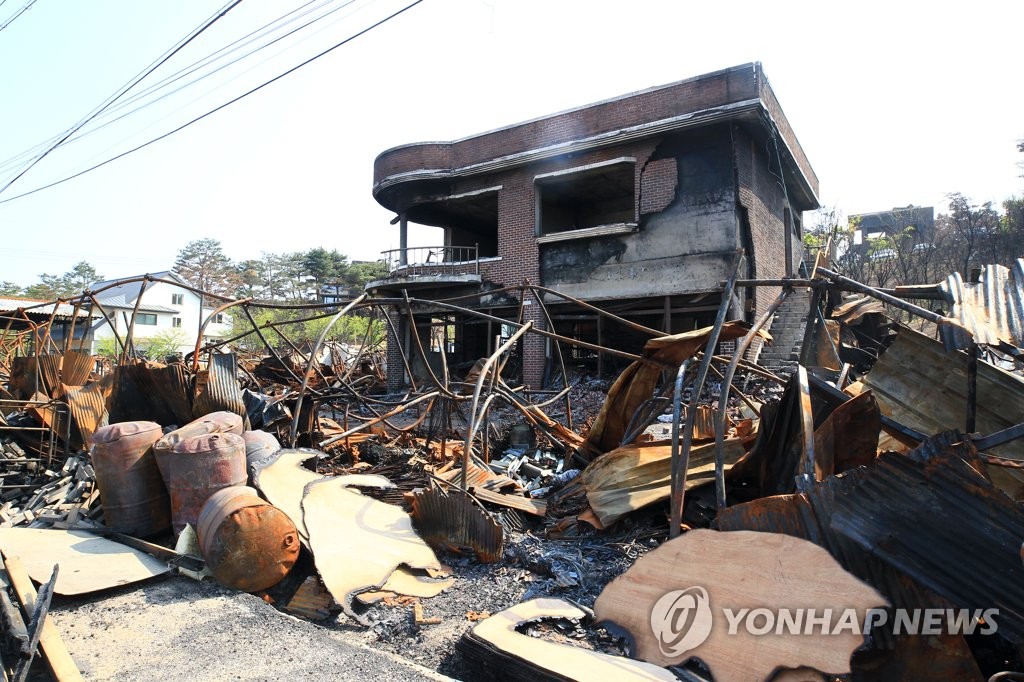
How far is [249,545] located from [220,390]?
280cm

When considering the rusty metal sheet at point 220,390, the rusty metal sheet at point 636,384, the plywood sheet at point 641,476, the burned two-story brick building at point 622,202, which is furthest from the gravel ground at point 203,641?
the burned two-story brick building at point 622,202

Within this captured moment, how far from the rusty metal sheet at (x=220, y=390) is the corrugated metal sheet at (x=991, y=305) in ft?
20.6

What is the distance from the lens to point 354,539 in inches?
157

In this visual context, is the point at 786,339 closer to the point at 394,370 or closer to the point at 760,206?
the point at 760,206

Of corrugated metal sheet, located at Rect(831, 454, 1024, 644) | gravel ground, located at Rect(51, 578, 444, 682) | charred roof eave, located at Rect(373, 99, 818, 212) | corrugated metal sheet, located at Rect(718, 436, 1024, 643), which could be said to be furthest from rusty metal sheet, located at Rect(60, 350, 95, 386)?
corrugated metal sheet, located at Rect(831, 454, 1024, 644)

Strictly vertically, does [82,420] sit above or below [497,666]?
above

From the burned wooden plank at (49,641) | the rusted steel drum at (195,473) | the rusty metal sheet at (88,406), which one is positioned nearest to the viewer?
the burned wooden plank at (49,641)

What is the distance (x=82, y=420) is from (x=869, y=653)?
817 cm

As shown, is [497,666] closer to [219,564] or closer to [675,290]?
[219,564]

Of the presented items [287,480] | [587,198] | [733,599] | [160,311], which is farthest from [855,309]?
[160,311]

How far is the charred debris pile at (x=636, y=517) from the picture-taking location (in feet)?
7.39

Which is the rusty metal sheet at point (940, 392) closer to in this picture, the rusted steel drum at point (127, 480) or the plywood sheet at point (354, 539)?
the plywood sheet at point (354, 539)

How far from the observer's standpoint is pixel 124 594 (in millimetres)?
3666

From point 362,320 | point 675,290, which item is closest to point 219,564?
point 675,290
